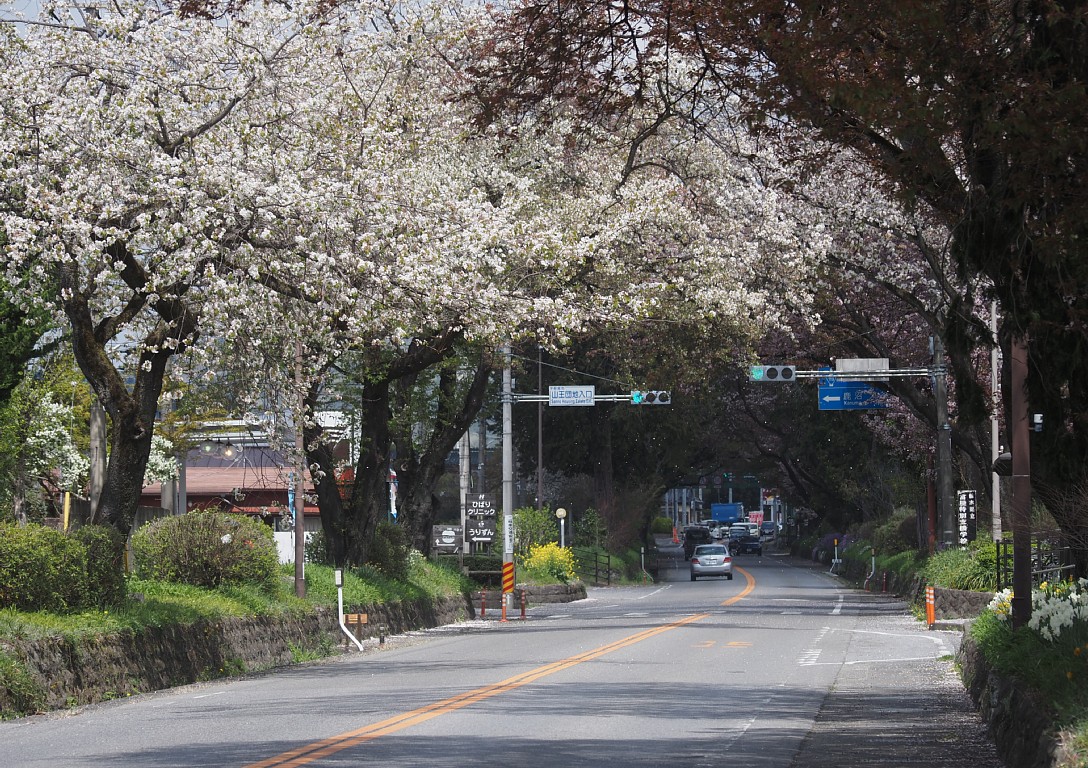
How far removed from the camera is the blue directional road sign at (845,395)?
39938 mm

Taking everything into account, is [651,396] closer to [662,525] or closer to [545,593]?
[545,593]

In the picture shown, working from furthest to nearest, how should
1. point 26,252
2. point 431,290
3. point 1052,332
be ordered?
point 431,290
point 26,252
point 1052,332

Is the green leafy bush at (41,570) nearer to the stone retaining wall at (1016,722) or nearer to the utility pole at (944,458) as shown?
the stone retaining wall at (1016,722)

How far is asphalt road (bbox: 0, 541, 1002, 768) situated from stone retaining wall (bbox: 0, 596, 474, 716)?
1.48 ft

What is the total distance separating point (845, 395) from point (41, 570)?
27148 mm

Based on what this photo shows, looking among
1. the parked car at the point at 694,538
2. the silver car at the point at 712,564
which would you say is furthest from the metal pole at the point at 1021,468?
the parked car at the point at 694,538

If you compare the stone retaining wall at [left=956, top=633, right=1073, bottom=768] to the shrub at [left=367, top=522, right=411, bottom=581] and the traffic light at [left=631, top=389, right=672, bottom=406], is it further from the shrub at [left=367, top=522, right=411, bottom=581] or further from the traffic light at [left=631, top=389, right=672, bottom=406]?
the traffic light at [left=631, top=389, right=672, bottom=406]

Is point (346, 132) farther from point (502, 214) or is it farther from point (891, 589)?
point (891, 589)

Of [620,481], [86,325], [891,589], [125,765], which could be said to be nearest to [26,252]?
[86,325]

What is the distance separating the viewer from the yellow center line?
35.4 feet

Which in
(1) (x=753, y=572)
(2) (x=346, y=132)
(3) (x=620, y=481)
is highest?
(2) (x=346, y=132)

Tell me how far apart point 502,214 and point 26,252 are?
286 inches

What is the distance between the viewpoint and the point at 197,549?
2372 cm

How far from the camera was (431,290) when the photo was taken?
1747 cm
